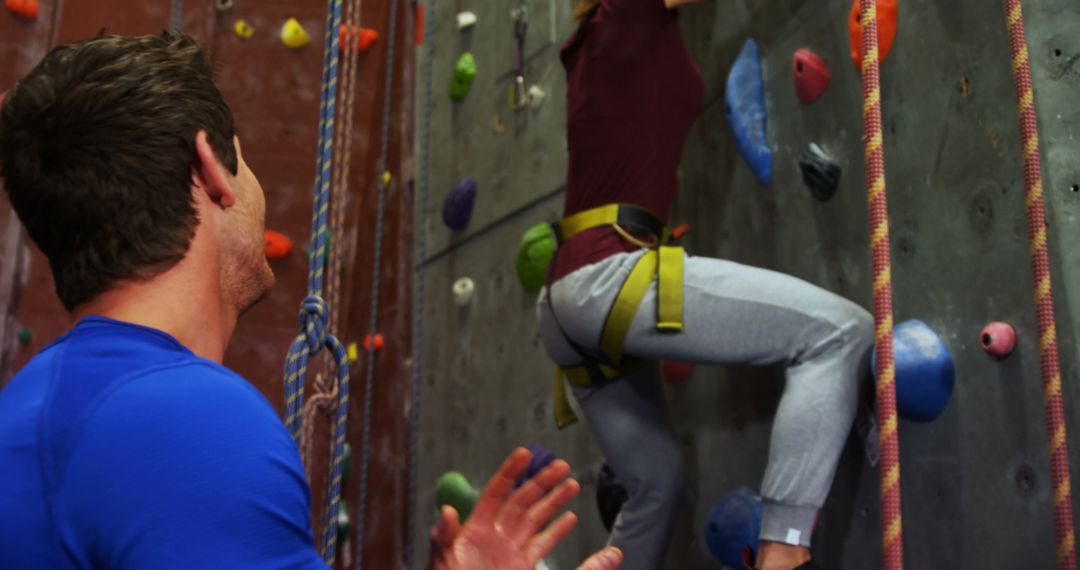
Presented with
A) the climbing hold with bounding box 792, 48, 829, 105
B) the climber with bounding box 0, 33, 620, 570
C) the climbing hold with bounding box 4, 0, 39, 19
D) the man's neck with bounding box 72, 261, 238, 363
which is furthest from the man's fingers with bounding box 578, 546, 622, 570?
the climbing hold with bounding box 4, 0, 39, 19

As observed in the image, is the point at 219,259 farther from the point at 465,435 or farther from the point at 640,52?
the point at 465,435

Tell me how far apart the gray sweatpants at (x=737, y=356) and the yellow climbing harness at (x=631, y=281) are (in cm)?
2

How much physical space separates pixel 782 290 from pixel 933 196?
320mm

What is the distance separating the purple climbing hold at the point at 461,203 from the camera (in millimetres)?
3658

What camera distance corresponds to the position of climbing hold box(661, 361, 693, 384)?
2.57 metres

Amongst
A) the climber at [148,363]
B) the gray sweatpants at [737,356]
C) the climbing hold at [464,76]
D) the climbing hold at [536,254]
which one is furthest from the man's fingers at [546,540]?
the climbing hold at [464,76]

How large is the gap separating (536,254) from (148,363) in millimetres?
2294

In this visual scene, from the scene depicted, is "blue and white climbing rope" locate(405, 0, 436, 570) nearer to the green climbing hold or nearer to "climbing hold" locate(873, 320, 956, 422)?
the green climbing hold

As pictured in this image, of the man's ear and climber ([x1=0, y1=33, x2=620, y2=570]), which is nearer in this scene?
climber ([x1=0, y1=33, x2=620, y2=570])

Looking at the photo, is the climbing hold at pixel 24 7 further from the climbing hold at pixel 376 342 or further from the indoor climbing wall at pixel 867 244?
the indoor climbing wall at pixel 867 244

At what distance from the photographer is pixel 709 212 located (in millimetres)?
2588

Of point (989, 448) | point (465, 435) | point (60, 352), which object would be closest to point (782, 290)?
point (989, 448)

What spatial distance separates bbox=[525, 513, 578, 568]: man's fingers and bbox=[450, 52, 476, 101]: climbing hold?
2973mm

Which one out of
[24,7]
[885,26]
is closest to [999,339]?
[885,26]
